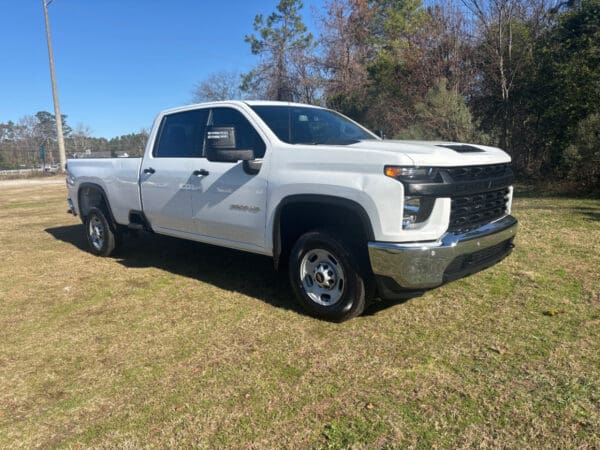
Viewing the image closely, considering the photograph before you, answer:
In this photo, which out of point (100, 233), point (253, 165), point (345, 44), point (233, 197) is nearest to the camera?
point (253, 165)

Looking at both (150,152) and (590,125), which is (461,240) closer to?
(150,152)

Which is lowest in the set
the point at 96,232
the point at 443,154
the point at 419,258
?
the point at 96,232

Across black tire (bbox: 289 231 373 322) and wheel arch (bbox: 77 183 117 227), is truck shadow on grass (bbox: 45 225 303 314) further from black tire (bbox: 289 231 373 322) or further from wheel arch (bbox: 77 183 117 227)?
wheel arch (bbox: 77 183 117 227)

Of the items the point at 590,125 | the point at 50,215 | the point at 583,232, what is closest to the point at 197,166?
the point at 583,232

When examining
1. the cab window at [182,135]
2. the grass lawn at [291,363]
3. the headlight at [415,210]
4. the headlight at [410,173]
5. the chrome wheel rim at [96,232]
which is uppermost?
the cab window at [182,135]

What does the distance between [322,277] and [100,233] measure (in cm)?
410

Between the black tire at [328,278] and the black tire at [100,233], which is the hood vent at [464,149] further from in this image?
the black tire at [100,233]

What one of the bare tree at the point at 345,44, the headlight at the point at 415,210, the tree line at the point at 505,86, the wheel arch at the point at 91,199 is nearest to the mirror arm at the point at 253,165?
the headlight at the point at 415,210

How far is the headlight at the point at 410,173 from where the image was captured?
131 inches

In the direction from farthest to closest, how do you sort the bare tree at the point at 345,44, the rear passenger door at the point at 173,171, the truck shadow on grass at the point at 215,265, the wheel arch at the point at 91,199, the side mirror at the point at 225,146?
1. the bare tree at the point at 345,44
2. the wheel arch at the point at 91,199
3. the rear passenger door at the point at 173,171
4. the truck shadow on grass at the point at 215,265
5. the side mirror at the point at 225,146

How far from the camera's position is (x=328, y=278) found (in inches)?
154

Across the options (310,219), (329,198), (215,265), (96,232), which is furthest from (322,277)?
(96,232)

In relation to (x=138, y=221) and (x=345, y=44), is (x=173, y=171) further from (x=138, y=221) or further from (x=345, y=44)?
(x=345, y=44)

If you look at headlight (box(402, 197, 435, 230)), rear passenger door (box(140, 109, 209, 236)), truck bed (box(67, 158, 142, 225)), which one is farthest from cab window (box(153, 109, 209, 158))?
headlight (box(402, 197, 435, 230))
